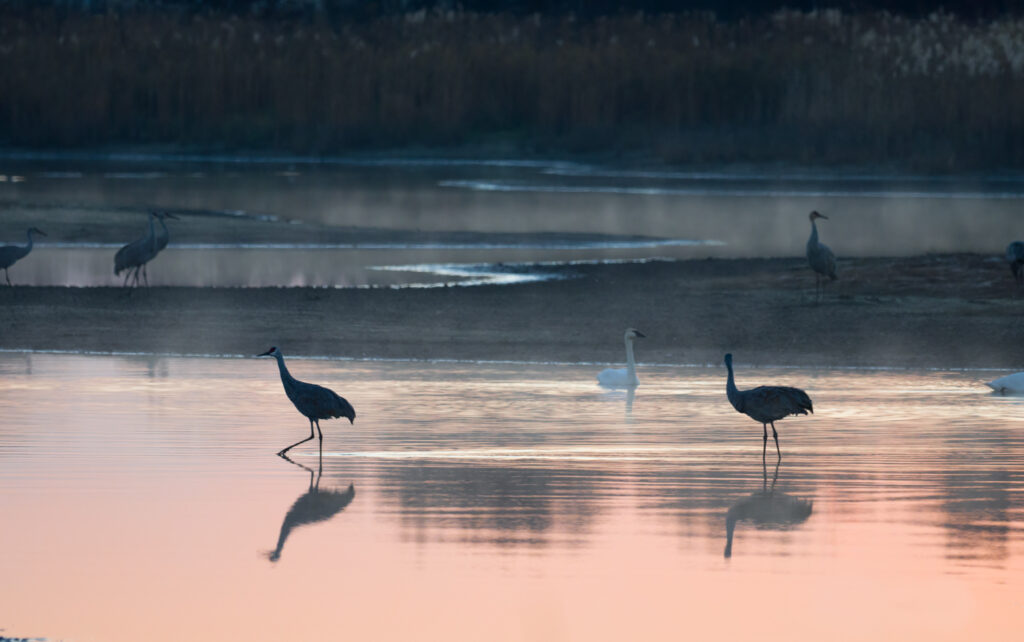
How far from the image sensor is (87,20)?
66.8 m

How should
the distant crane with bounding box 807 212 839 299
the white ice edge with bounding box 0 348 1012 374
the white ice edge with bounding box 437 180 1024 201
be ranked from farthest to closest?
the white ice edge with bounding box 437 180 1024 201 < the distant crane with bounding box 807 212 839 299 < the white ice edge with bounding box 0 348 1012 374

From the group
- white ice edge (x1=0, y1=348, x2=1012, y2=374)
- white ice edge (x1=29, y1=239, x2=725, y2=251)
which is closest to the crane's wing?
white ice edge (x1=0, y1=348, x2=1012, y2=374)

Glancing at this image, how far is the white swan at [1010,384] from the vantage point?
13.5m

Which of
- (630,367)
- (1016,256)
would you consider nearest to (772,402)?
(630,367)

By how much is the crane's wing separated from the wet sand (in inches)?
214

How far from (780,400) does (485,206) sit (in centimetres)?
2557

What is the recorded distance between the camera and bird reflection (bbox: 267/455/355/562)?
28.8 feet

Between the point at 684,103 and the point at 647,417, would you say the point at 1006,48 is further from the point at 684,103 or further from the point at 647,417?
the point at 647,417

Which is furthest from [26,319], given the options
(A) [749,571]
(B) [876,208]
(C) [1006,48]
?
(C) [1006,48]

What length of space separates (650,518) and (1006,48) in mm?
47218

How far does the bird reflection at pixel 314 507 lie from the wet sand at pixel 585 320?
6.64m

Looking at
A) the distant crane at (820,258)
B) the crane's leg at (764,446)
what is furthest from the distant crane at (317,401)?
the distant crane at (820,258)

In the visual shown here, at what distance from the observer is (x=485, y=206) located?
35875 millimetres

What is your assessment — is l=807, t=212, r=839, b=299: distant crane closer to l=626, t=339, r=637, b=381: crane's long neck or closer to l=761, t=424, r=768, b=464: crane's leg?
l=626, t=339, r=637, b=381: crane's long neck
